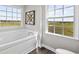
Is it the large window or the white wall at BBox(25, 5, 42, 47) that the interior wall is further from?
the large window

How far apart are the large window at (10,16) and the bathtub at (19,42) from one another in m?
0.14

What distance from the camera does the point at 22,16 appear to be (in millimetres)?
736

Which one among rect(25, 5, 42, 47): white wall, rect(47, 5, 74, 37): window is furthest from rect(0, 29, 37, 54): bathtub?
rect(47, 5, 74, 37): window

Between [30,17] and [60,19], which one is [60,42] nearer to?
[60,19]

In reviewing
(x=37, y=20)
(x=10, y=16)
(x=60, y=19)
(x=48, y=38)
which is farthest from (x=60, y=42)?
(x=10, y=16)

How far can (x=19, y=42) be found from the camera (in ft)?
2.54

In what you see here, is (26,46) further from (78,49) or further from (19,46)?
(78,49)

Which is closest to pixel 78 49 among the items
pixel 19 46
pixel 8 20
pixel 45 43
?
pixel 45 43

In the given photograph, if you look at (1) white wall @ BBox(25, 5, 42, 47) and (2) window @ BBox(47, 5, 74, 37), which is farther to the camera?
(2) window @ BBox(47, 5, 74, 37)

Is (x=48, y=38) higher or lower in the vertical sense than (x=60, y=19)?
lower

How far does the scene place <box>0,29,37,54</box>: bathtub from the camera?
696mm

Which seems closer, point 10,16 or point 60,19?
point 10,16

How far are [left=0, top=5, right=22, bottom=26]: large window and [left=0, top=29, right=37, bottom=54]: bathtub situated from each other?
14cm

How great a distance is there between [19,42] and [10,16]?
0.28m
